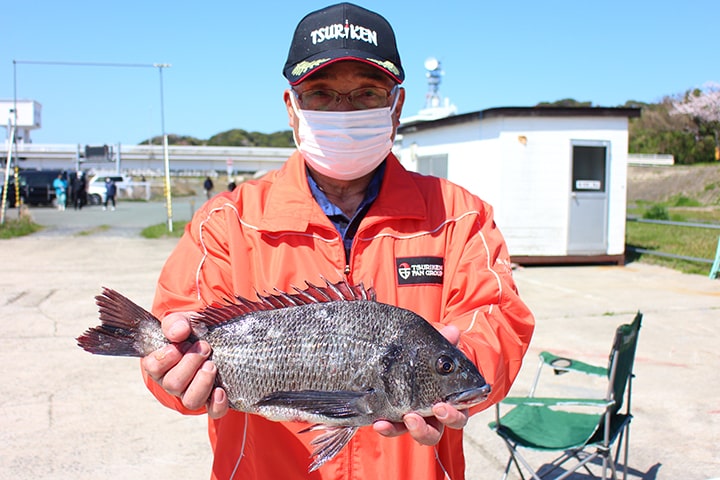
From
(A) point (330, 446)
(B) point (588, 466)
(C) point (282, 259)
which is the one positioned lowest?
(B) point (588, 466)

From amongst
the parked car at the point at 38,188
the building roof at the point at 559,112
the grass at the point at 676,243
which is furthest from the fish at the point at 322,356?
the parked car at the point at 38,188

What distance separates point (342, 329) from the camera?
1.99 metres

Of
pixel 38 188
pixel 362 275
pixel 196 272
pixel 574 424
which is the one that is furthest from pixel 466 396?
pixel 38 188

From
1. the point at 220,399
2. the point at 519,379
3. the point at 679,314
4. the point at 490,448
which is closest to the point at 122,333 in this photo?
the point at 220,399

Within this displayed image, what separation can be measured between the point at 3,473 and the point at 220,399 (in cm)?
378

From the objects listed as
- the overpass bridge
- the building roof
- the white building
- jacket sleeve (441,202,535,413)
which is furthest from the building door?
the overpass bridge

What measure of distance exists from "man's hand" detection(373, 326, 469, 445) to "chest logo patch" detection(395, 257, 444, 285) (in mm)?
578

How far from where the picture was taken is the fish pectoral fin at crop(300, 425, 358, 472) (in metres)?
1.88

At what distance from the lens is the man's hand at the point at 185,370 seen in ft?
6.33

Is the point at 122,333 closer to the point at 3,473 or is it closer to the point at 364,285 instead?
the point at 364,285

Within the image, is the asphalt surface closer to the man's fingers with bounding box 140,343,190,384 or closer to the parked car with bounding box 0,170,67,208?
the man's fingers with bounding box 140,343,190,384

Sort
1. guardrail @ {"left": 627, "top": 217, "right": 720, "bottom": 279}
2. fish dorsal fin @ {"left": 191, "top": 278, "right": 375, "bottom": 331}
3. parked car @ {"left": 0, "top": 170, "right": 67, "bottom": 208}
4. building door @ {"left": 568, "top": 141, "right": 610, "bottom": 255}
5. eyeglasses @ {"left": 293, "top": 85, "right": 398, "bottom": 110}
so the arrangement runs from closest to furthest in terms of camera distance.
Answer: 1. fish dorsal fin @ {"left": 191, "top": 278, "right": 375, "bottom": 331}
2. eyeglasses @ {"left": 293, "top": 85, "right": 398, "bottom": 110}
3. guardrail @ {"left": 627, "top": 217, "right": 720, "bottom": 279}
4. building door @ {"left": 568, "top": 141, "right": 610, "bottom": 255}
5. parked car @ {"left": 0, "top": 170, "right": 67, "bottom": 208}

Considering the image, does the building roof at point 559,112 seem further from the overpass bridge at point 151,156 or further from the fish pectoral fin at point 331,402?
the overpass bridge at point 151,156

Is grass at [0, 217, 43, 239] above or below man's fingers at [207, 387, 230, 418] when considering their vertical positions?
below
